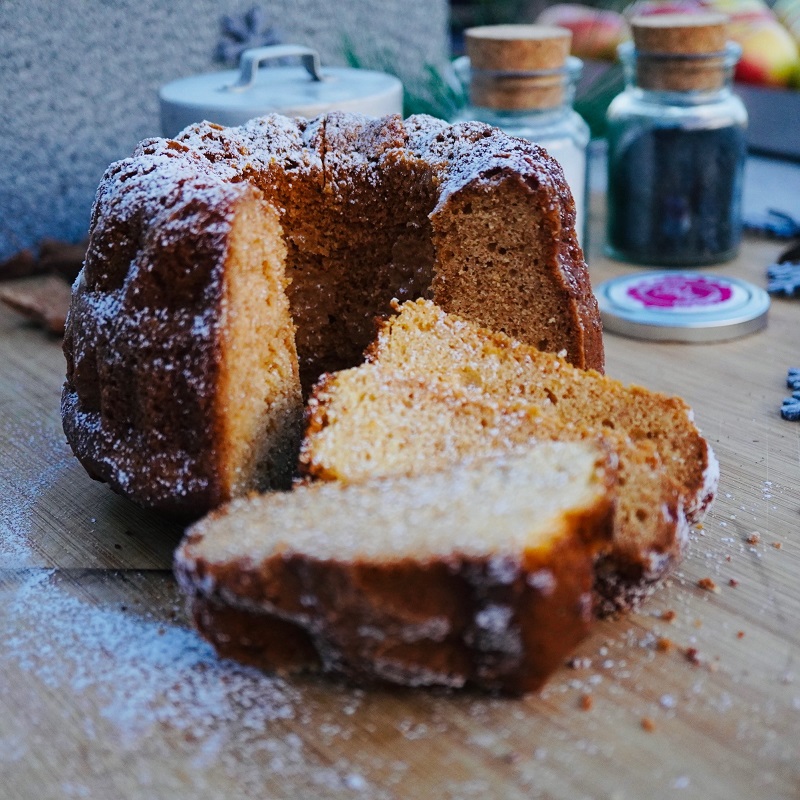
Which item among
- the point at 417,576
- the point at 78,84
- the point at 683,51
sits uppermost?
the point at 683,51

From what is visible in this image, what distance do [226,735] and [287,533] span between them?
0.29 meters

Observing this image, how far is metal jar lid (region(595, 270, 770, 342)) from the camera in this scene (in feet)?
9.08

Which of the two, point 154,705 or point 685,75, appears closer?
point 154,705

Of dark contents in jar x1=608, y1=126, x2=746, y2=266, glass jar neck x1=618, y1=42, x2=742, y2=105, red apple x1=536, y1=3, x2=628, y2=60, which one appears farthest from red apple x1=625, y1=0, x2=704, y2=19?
dark contents in jar x1=608, y1=126, x2=746, y2=266

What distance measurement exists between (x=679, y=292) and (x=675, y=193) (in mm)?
418

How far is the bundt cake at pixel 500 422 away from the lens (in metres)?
1.55

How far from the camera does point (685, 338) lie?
109 inches

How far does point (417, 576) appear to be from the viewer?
1.31m

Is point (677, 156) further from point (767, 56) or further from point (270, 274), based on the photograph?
point (270, 274)

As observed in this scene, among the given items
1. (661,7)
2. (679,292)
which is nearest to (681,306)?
(679,292)

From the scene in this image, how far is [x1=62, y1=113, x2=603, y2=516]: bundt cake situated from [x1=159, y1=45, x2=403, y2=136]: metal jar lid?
1.50ft

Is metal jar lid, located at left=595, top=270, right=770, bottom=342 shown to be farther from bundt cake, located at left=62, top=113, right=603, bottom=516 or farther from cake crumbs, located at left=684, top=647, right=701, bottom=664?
cake crumbs, located at left=684, top=647, right=701, bottom=664

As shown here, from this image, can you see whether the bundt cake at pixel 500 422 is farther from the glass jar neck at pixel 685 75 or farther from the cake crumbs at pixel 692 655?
the glass jar neck at pixel 685 75

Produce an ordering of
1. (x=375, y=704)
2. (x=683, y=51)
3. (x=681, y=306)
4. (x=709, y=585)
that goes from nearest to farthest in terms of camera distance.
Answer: (x=375, y=704) < (x=709, y=585) < (x=681, y=306) < (x=683, y=51)
